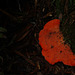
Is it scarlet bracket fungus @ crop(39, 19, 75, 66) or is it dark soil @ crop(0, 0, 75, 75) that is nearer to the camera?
scarlet bracket fungus @ crop(39, 19, 75, 66)

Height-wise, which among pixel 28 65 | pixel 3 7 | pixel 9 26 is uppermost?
pixel 3 7

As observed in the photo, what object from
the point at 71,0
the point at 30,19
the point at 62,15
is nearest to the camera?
the point at 71,0

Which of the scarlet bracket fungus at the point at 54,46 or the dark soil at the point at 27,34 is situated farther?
the dark soil at the point at 27,34

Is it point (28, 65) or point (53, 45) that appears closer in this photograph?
point (53, 45)

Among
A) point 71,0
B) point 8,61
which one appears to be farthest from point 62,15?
point 8,61

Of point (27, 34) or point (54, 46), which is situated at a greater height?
point (27, 34)

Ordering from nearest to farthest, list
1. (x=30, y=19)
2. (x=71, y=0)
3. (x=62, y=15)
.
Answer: (x=71, y=0)
(x=62, y=15)
(x=30, y=19)

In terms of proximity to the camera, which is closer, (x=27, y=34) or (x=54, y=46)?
(x=54, y=46)

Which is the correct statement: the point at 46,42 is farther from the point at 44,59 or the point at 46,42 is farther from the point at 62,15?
the point at 62,15
